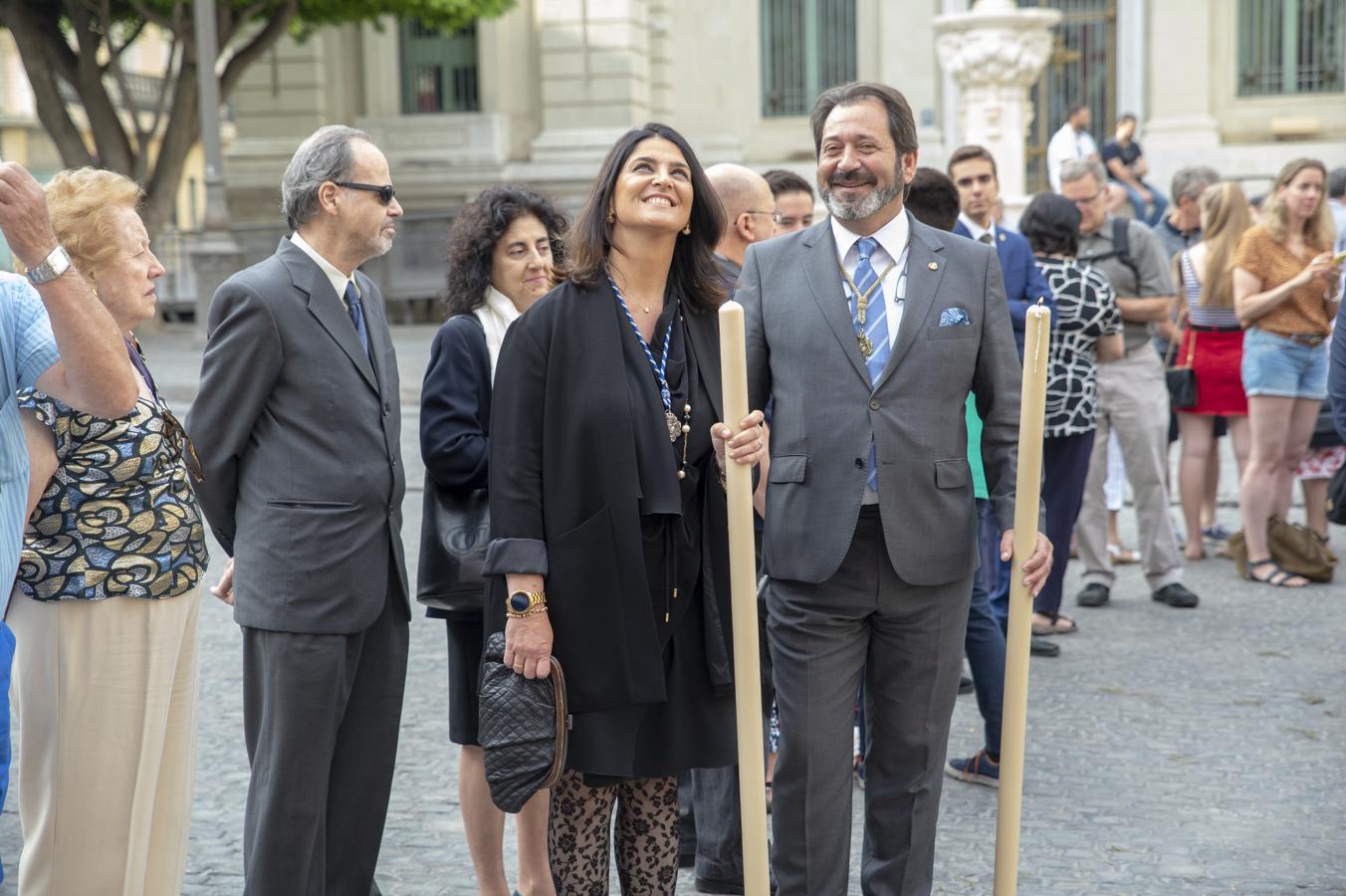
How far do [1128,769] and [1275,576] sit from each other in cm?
321

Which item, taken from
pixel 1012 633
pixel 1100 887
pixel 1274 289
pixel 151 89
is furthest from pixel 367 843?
pixel 151 89

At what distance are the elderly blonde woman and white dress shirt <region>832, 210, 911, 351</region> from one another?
5.39 ft

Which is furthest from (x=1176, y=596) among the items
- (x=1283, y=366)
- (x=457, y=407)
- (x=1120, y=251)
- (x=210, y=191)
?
(x=210, y=191)

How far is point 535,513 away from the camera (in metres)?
3.60

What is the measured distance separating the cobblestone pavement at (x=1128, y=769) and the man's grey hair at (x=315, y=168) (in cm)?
192

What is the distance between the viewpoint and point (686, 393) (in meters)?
3.73

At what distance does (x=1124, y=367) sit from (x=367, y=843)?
16.4 ft

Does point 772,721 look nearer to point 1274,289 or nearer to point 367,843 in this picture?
point 367,843

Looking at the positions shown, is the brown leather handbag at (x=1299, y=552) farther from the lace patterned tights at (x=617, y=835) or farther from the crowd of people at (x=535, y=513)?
the lace patterned tights at (x=617, y=835)

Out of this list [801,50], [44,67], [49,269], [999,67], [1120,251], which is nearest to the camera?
[49,269]

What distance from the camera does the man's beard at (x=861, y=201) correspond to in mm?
3941

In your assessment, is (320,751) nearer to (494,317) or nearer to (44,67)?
(494,317)

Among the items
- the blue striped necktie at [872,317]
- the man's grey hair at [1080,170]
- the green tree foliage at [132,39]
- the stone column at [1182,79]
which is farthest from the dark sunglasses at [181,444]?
the stone column at [1182,79]

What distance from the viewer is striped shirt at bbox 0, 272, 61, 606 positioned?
320 cm
